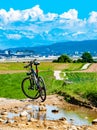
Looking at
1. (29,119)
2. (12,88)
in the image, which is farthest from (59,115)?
(12,88)

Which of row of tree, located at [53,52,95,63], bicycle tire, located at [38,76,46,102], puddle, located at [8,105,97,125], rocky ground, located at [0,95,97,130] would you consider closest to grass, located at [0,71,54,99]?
bicycle tire, located at [38,76,46,102]

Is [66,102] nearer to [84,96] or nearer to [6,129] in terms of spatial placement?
[84,96]

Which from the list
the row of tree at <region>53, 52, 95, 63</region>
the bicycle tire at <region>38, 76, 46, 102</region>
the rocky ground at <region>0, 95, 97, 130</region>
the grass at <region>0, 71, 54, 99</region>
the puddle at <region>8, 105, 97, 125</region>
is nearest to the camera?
the rocky ground at <region>0, 95, 97, 130</region>

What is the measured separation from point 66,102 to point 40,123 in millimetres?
6600

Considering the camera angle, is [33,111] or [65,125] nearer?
[65,125]

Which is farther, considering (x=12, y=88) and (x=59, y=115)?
(x=12, y=88)

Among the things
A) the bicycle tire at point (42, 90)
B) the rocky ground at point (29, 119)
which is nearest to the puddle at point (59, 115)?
the rocky ground at point (29, 119)

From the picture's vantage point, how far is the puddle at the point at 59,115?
19.4 meters

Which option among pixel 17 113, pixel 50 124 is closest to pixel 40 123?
pixel 50 124

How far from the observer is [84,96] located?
79.8 ft

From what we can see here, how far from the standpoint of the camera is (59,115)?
2070 cm

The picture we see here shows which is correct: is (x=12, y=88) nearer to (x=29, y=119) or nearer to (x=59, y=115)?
(x=59, y=115)

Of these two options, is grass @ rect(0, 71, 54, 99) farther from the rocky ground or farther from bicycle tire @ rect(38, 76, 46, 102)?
the rocky ground

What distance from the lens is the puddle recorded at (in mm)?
19438
